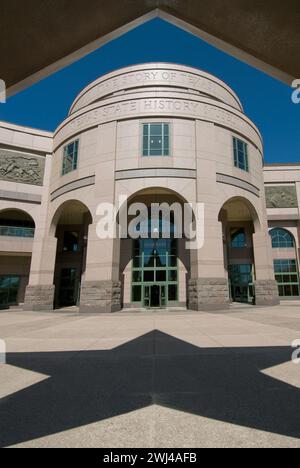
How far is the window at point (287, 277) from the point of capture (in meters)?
29.2

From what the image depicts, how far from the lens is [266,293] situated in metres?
22.3

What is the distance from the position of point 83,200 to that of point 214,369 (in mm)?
18269

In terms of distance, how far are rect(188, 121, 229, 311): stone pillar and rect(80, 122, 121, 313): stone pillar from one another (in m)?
5.98

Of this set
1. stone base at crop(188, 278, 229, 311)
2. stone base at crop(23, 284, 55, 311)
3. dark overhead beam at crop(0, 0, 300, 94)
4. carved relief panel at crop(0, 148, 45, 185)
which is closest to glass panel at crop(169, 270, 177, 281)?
stone base at crop(188, 278, 229, 311)

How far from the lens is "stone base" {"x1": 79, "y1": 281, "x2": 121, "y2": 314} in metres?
18.4

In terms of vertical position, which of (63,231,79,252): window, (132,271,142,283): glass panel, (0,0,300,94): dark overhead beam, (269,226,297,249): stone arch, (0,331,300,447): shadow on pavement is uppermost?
(269,226,297,249): stone arch

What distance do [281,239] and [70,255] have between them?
24.7 meters


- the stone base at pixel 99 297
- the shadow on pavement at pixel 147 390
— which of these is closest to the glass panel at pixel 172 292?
the stone base at pixel 99 297

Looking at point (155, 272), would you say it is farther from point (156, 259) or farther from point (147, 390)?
point (147, 390)

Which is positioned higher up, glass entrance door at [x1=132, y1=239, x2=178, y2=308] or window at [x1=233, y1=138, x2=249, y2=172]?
window at [x1=233, y1=138, x2=249, y2=172]

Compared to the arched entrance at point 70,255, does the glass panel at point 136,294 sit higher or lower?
lower

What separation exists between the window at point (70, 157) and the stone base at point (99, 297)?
430 inches

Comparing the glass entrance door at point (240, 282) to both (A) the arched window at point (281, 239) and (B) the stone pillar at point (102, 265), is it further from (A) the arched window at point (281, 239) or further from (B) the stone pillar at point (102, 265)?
(B) the stone pillar at point (102, 265)

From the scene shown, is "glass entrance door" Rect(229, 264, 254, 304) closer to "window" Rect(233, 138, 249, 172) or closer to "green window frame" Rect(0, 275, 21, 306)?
"window" Rect(233, 138, 249, 172)
